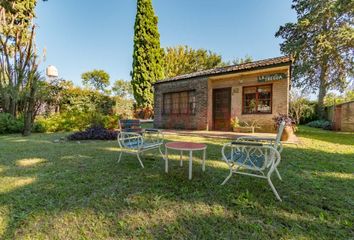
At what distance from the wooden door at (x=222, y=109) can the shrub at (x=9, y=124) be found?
970cm

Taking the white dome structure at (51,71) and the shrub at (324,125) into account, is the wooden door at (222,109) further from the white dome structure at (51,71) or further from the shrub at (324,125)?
the white dome structure at (51,71)

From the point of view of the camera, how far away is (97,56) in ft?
87.8

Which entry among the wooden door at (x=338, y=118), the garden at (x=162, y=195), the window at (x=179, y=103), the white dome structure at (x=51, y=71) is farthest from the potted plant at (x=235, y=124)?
the white dome structure at (x=51, y=71)

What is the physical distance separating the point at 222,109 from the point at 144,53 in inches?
431

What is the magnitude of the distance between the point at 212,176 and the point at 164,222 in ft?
4.63

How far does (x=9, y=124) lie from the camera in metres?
8.32

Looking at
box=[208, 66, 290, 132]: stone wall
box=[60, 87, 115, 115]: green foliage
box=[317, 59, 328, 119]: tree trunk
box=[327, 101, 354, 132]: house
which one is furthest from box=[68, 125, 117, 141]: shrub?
box=[317, 59, 328, 119]: tree trunk

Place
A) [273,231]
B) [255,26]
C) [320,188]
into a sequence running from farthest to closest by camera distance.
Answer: [255,26]
[320,188]
[273,231]

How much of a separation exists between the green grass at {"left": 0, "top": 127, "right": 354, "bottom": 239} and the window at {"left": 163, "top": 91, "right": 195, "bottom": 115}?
7.10 m

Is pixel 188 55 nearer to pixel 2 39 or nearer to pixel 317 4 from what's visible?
pixel 317 4

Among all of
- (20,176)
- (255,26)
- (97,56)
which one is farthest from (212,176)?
(97,56)

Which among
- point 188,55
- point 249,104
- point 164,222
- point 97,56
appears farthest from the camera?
point 97,56

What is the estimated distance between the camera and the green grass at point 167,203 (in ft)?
5.75

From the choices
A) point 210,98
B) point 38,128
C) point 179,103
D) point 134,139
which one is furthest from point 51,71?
point 134,139
